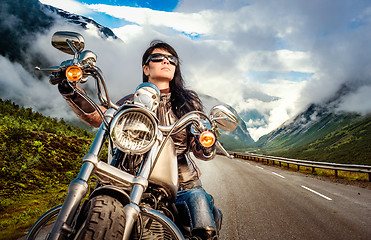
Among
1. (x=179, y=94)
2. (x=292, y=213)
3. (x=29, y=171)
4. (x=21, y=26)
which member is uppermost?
→ (x=21, y=26)

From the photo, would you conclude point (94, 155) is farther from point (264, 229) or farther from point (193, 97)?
point (264, 229)

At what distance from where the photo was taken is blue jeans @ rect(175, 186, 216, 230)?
178 centimetres

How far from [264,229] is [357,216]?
8.51ft

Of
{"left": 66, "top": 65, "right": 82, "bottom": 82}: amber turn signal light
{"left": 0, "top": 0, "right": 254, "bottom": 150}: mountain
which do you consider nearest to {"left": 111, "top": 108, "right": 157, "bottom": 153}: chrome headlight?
{"left": 66, "top": 65, "right": 82, "bottom": 82}: amber turn signal light

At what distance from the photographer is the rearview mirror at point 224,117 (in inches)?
72.3

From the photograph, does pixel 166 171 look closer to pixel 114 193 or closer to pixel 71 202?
pixel 114 193

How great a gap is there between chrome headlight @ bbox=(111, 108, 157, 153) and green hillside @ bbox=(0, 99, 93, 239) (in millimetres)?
A: 3144

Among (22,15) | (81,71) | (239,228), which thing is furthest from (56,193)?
(22,15)

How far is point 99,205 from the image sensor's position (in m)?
1.09

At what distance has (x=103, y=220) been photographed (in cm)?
105

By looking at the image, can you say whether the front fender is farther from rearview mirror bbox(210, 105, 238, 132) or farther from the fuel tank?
rearview mirror bbox(210, 105, 238, 132)

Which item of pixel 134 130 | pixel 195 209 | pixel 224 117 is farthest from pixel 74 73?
pixel 195 209

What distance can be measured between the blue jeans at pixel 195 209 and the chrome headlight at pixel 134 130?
79 cm

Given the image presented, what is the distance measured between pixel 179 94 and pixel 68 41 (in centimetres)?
147
